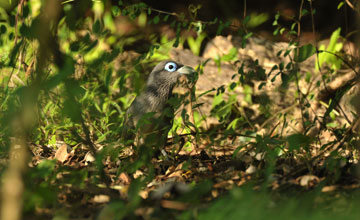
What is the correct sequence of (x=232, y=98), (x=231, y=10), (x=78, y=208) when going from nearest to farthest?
(x=78, y=208), (x=232, y=98), (x=231, y=10)

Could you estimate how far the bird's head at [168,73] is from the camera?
493cm

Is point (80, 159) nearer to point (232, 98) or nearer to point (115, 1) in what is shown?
point (232, 98)

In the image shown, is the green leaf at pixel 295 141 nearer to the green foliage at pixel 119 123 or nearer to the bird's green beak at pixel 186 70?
the green foliage at pixel 119 123

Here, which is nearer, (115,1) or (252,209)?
(252,209)

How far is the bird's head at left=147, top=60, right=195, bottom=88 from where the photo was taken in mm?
4930

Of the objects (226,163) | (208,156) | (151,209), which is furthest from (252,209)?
(208,156)

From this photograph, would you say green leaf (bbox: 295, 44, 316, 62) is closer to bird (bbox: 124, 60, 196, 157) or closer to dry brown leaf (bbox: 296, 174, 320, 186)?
dry brown leaf (bbox: 296, 174, 320, 186)

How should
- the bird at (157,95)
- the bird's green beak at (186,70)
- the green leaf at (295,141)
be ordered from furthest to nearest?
the bird's green beak at (186,70) < the bird at (157,95) < the green leaf at (295,141)

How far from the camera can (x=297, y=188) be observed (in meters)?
2.71

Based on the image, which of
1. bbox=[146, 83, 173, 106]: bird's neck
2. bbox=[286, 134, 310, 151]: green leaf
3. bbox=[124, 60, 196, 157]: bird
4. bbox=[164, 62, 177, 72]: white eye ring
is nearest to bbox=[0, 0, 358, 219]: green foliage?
bbox=[286, 134, 310, 151]: green leaf

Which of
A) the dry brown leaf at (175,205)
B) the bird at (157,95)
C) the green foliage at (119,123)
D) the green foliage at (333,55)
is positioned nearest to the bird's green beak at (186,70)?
the bird at (157,95)

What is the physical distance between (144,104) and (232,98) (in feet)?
4.09

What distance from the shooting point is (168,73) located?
16.5 feet

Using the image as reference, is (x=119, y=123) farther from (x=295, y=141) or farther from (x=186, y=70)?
(x=295, y=141)
